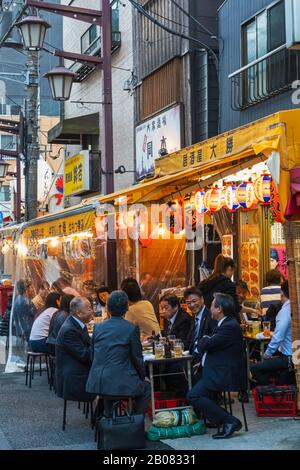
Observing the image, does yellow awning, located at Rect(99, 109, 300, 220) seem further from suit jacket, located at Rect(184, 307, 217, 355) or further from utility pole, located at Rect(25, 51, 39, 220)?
utility pole, located at Rect(25, 51, 39, 220)

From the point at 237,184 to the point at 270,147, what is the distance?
20.0 feet

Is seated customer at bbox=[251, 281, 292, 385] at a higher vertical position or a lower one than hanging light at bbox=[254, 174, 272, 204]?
lower

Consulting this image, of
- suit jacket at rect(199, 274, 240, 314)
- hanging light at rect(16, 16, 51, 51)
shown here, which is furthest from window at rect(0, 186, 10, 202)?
suit jacket at rect(199, 274, 240, 314)

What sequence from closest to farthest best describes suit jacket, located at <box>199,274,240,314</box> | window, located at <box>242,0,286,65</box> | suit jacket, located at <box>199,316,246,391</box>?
suit jacket, located at <box>199,316,246,391</box> < suit jacket, located at <box>199,274,240,314</box> < window, located at <box>242,0,286,65</box>

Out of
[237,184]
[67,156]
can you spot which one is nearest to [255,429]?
[237,184]

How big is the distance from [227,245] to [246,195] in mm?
3213

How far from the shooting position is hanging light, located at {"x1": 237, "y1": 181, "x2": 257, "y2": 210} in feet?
41.7

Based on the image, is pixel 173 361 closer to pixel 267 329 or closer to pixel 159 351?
pixel 159 351

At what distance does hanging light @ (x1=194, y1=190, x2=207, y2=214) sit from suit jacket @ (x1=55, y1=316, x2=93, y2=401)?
19.5ft

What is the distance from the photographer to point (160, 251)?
51.2 ft

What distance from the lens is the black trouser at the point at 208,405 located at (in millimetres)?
7945

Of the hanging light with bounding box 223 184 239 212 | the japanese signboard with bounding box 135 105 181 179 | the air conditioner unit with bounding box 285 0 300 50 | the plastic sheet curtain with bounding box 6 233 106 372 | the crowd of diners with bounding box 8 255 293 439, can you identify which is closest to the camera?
the crowd of diners with bounding box 8 255 293 439

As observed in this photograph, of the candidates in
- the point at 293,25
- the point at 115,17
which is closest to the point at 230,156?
the point at 293,25

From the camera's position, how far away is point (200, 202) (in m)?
14.0
